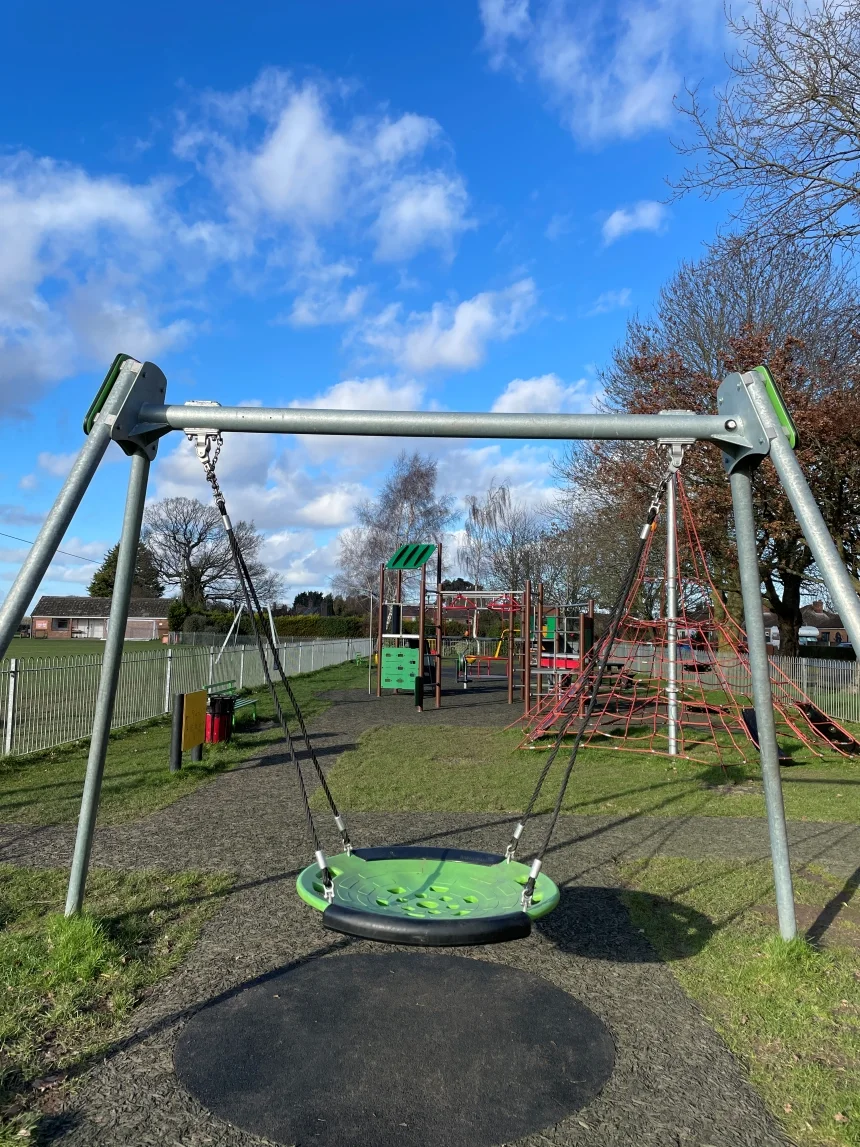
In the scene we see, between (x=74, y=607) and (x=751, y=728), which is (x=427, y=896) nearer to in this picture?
(x=751, y=728)

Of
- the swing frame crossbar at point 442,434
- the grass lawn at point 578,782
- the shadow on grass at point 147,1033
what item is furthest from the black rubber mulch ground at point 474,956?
the swing frame crossbar at point 442,434

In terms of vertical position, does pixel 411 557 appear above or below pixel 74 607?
below

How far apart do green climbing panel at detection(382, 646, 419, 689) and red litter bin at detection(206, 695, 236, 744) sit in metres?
7.44

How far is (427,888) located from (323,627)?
5076 cm

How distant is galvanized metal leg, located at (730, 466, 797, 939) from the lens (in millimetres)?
4223

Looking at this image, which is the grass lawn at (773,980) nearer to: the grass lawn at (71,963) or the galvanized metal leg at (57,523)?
the grass lawn at (71,963)

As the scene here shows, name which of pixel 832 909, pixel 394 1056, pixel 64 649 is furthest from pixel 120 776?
pixel 64 649

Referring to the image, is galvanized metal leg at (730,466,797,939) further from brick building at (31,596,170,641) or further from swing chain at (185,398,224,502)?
brick building at (31,596,170,641)

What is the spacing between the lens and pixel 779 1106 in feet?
9.52

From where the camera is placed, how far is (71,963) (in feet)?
12.9

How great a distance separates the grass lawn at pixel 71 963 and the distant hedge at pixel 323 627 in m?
48.3

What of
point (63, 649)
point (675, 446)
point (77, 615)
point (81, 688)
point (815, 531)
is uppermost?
point (77, 615)

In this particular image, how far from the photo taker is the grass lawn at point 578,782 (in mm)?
8117

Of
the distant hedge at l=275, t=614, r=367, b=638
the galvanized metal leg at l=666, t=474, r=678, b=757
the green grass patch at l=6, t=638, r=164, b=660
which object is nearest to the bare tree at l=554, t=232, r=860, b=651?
the galvanized metal leg at l=666, t=474, r=678, b=757
